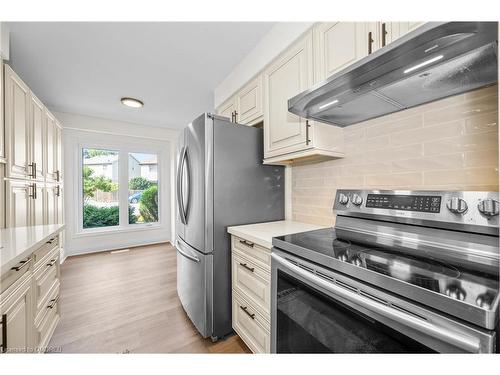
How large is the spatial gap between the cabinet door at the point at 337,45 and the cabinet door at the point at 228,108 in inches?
44.1

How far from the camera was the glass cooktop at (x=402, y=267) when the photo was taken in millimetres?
576

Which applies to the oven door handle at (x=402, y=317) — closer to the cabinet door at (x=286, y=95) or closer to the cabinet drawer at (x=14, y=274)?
the cabinet door at (x=286, y=95)

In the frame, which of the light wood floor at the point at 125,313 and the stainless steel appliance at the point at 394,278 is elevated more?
the stainless steel appliance at the point at 394,278

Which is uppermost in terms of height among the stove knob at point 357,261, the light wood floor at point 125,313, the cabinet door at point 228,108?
the cabinet door at point 228,108

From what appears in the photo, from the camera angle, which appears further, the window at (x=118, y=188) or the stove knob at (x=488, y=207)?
the window at (x=118, y=188)

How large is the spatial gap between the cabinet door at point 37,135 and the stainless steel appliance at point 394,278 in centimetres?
269

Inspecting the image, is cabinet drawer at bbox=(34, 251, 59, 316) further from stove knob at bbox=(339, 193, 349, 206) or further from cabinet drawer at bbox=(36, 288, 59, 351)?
stove knob at bbox=(339, 193, 349, 206)

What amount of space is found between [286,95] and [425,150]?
0.95 m

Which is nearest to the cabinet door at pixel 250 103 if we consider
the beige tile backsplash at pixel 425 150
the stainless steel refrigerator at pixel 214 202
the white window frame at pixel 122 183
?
the stainless steel refrigerator at pixel 214 202

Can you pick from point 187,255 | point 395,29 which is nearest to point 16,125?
point 187,255

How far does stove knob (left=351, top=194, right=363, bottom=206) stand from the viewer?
Answer: 1.28 m

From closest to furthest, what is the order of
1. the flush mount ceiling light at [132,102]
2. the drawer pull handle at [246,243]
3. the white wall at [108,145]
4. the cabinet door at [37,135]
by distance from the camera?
the drawer pull handle at [246,243]
the cabinet door at [37,135]
the flush mount ceiling light at [132,102]
the white wall at [108,145]

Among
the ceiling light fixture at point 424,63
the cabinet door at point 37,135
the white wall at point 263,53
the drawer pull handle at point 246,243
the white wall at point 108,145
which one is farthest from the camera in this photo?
the white wall at point 108,145

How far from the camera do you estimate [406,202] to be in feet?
3.55
